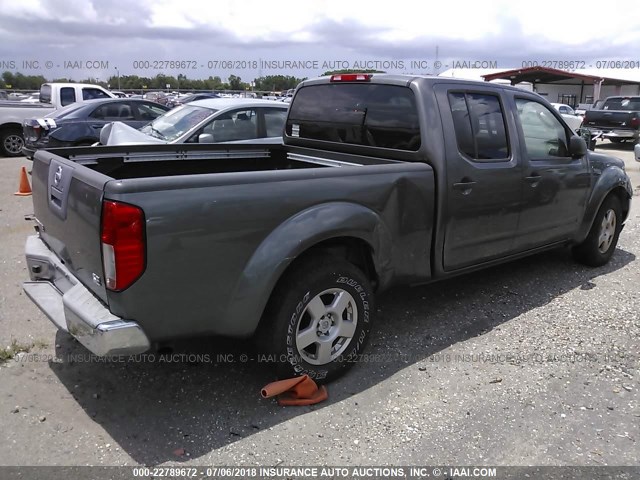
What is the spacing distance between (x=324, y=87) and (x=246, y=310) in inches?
98.0

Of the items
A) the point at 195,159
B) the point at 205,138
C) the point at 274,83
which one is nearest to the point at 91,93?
the point at 205,138

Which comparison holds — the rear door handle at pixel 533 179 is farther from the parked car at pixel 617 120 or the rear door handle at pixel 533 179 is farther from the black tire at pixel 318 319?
the parked car at pixel 617 120

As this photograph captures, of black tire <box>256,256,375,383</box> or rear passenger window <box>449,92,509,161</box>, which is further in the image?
rear passenger window <box>449,92,509,161</box>

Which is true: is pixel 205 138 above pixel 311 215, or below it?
above

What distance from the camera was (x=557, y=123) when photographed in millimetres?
5090

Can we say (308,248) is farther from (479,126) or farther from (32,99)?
(32,99)

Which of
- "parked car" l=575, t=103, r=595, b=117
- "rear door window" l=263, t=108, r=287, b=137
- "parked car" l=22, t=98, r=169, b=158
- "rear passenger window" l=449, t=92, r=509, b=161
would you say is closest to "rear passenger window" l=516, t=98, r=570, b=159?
"rear passenger window" l=449, t=92, r=509, b=161

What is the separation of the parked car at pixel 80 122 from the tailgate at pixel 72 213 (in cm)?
762

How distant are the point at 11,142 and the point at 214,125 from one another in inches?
351

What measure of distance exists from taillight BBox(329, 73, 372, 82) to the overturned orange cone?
7.85 feet

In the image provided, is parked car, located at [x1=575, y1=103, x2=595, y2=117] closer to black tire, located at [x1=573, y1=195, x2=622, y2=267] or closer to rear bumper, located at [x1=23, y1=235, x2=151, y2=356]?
→ black tire, located at [x1=573, y1=195, x2=622, y2=267]

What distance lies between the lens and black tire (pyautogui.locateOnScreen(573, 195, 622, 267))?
5.71 metres

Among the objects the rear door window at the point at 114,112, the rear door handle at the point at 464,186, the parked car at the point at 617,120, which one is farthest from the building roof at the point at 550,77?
the rear door handle at the point at 464,186

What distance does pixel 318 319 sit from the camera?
338cm
